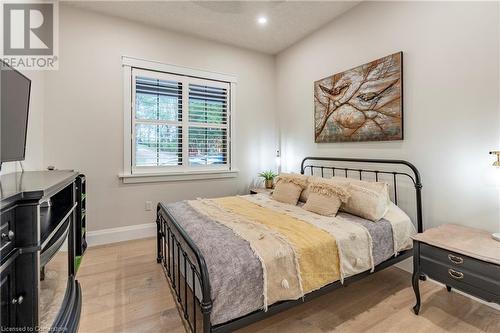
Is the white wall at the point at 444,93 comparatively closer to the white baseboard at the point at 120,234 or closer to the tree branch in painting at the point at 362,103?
the tree branch in painting at the point at 362,103

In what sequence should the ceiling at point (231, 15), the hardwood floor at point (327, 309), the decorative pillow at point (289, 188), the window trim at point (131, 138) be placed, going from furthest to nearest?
the window trim at point (131, 138)
the ceiling at point (231, 15)
the decorative pillow at point (289, 188)
the hardwood floor at point (327, 309)

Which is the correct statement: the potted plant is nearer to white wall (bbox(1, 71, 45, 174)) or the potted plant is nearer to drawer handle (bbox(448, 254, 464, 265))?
drawer handle (bbox(448, 254, 464, 265))

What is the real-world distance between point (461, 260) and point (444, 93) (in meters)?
1.50

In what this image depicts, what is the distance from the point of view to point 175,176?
12.3 ft

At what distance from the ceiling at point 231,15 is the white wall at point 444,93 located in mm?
456

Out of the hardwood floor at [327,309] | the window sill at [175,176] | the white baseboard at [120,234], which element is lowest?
the hardwood floor at [327,309]

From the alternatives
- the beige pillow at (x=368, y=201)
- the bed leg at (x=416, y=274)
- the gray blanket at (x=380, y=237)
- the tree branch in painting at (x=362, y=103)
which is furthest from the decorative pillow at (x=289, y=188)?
the bed leg at (x=416, y=274)

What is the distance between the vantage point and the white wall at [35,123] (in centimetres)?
249

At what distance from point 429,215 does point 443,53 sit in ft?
5.06

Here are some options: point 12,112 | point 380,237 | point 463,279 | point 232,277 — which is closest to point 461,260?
point 463,279

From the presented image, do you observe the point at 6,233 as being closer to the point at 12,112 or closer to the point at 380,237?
the point at 12,112

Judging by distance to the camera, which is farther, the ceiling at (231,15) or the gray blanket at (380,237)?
the ceiling at (231,15)

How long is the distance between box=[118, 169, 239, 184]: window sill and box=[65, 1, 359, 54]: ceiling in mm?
2131

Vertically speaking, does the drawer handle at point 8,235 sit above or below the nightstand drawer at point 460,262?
above
